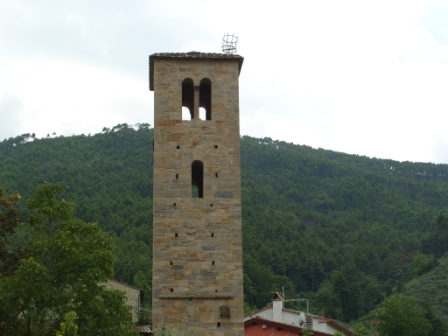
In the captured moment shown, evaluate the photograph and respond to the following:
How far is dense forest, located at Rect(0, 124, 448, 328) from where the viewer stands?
83.8 meters

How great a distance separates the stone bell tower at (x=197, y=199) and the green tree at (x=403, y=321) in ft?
130

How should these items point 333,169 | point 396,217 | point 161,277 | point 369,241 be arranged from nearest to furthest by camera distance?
point 161,277 → point 369,241 → point 396,217 → point 333,169

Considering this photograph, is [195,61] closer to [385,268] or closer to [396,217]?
[385,268]

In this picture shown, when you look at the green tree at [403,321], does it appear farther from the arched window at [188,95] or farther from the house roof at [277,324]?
the arched window at [188,95]

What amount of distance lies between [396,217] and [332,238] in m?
15.2

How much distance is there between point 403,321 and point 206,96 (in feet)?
130

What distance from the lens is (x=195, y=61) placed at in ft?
85.8

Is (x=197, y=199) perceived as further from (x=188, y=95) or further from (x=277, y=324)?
(x=277, y=324)

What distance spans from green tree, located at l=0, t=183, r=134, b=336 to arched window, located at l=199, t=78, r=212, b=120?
7685 millimetres

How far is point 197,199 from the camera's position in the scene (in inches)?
968

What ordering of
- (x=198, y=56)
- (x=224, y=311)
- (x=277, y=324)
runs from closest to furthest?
(x=224, y=311) < (x=198, y=56) < (x=277, y=324)

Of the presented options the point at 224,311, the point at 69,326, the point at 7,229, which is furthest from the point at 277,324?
the point at 69,326

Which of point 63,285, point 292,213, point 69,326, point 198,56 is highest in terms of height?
→ point 292,213

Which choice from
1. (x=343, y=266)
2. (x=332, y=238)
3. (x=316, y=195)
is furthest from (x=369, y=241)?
(x=316, y=195)
